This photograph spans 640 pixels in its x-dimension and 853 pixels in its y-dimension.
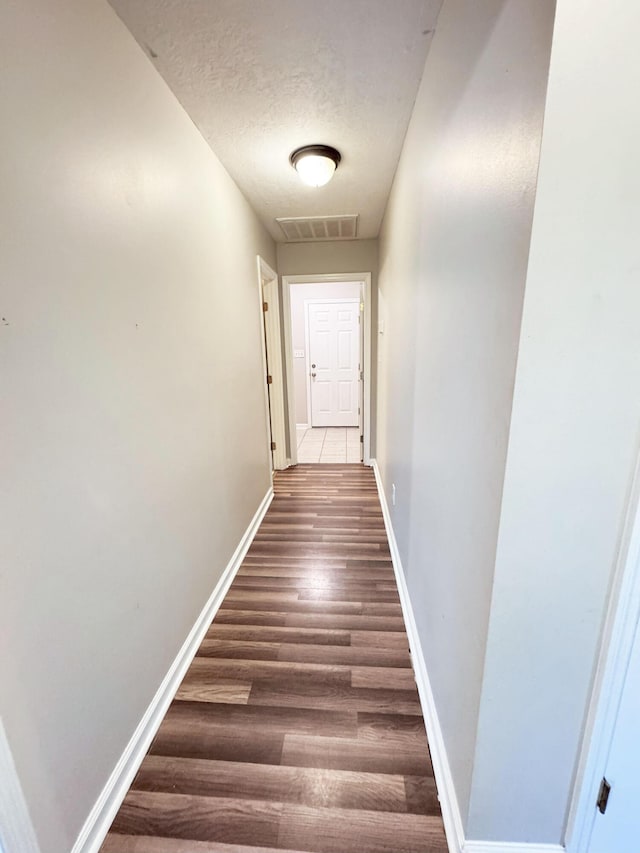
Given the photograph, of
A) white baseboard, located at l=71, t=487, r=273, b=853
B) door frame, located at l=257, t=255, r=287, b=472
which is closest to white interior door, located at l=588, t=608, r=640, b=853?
white baseboard, located at l=71, t=487, r=273, b=853

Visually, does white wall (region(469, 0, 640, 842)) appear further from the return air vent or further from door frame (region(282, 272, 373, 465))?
door frame (region(282, 272, 373, 465))

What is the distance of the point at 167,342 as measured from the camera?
140 centimetres

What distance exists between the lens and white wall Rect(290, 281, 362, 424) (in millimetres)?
5410

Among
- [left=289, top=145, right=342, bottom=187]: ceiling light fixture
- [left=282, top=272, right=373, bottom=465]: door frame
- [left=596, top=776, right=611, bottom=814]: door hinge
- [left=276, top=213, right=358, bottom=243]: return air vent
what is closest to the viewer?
[left=596, top=776, right=611, bottom=814]: door hinge

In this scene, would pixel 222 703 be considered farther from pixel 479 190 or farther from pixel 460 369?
pixel 479 190

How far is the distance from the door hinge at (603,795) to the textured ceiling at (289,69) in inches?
86.6

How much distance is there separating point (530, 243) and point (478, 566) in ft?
2.22

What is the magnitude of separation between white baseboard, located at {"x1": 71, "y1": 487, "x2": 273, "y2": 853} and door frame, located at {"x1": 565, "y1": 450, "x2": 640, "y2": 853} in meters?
1.25

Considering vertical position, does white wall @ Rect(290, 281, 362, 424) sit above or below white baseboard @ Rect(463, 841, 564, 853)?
above

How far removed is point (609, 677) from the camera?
0.75 meters

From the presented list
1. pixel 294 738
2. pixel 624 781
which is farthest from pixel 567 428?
pixel 294 738

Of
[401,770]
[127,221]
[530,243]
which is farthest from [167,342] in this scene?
[401,770]

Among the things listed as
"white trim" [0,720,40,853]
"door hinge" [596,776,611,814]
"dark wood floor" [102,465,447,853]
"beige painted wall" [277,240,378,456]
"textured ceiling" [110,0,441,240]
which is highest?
"textured ceiling" [110,0,441,240]

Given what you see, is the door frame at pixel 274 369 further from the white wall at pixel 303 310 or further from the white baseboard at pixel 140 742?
the white baseboard at pixel 140 742
